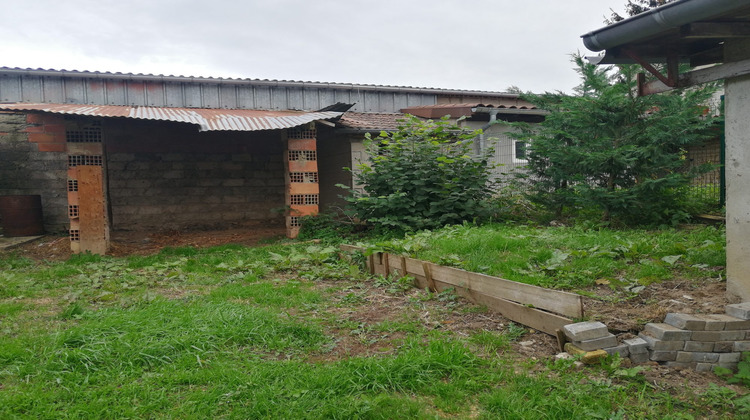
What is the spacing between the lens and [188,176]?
13.2 metres

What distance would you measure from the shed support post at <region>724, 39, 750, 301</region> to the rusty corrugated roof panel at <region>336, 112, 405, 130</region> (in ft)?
23.4

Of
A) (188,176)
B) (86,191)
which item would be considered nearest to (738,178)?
(86,191)

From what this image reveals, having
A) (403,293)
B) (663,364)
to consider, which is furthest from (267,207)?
(663,364)

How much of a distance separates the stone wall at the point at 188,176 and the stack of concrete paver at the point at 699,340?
34.6ft

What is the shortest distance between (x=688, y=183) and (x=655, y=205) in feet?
1.82

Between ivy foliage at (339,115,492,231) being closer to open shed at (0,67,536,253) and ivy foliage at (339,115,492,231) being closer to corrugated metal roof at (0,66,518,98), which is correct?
open shed at (0,67,536,253)

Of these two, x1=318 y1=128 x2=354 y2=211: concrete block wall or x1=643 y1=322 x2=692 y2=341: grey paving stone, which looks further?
x1=318 y1=128 x2=354 y2=211: concrete block wall

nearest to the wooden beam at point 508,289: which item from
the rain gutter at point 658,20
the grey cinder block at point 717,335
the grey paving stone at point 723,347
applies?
the grey cinder block at point 717,335

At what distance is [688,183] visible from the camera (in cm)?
743

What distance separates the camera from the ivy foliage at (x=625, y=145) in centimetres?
743

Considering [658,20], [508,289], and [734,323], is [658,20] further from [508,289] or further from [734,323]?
[508,289]

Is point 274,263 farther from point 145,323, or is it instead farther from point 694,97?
point 694,97

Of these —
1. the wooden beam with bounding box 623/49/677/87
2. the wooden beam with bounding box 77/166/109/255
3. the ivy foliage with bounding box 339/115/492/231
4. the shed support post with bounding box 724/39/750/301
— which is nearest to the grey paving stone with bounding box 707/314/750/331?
the shed support post with bounding box 724/39/750/301

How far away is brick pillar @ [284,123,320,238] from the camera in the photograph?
10562mm
